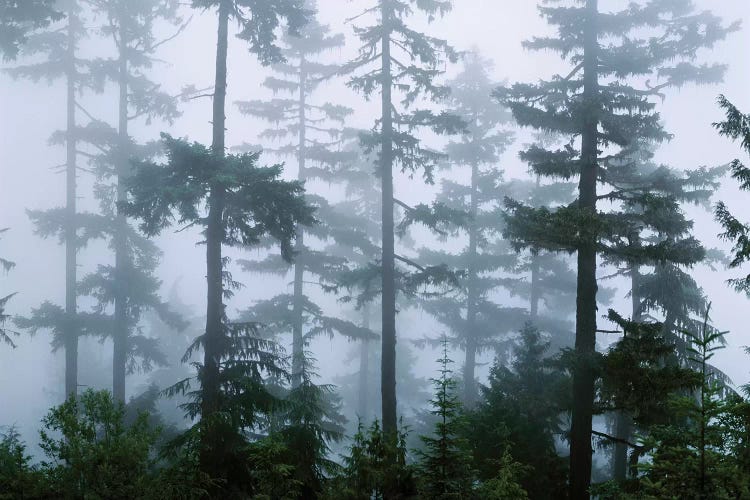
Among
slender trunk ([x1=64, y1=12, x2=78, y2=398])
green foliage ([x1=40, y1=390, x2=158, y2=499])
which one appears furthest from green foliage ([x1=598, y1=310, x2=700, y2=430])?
slender trunk ([x1=64, y1=12, x2=78, y2=398])

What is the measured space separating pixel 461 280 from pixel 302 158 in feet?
34.7

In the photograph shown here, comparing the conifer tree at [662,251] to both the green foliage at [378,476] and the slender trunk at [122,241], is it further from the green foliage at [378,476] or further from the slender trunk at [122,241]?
the slender trunk at [122,241]

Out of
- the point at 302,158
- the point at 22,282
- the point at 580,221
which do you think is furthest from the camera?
the point at 22,282

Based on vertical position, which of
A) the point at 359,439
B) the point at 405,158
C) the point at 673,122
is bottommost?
the point at 359,439

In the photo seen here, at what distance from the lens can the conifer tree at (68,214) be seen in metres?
19.7

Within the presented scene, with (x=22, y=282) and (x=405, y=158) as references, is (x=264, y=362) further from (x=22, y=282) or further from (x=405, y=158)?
(x=22, y=282)

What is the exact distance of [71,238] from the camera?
826 inches

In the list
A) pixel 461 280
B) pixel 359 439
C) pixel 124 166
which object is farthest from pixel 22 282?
pixel 359 439

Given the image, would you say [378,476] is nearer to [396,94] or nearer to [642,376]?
[642,376]

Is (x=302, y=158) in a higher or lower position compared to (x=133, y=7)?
lower

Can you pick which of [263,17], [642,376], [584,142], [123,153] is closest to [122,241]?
[123,153]

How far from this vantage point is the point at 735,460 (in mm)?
5398

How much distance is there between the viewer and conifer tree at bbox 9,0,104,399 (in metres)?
19.7

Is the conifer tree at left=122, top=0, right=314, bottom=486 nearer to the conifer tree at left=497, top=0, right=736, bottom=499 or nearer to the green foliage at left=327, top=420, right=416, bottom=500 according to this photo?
the green foliage at left=327, top=420, right=416, bottom=500
